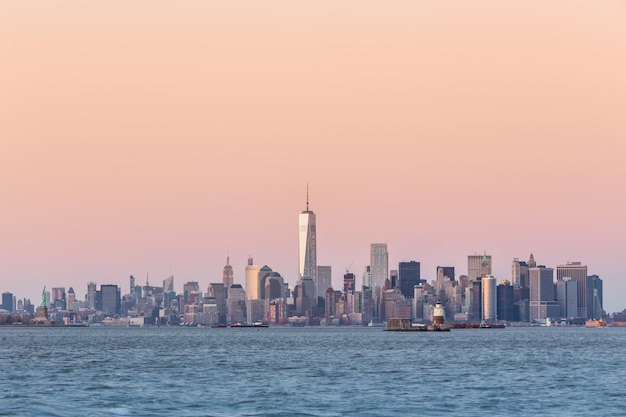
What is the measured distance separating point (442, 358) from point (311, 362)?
1903 cm

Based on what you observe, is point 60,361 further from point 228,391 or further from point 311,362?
point 228,391

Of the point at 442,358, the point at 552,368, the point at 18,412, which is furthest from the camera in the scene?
the point at 442,358

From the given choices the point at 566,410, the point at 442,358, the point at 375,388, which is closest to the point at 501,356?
the point at 442,358

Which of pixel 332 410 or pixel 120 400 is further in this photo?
pixel 120 400

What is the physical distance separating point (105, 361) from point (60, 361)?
545cm

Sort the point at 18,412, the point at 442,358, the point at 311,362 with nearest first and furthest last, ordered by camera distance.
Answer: the point at 18,412 < the point at 311,362 < the point at 442,358

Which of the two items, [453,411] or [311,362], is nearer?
[453,411]

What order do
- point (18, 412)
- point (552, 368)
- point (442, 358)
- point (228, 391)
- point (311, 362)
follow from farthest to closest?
1. point (442, 358)
2. point (311, 362)
3. point (552, 368)
4. point (228, 391)
5. point (18, 412)

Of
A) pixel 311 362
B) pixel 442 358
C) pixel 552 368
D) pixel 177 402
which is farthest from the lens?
pixel 442 358

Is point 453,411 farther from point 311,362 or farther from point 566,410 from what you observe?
point 311,362

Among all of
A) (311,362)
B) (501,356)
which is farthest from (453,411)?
(501,356)

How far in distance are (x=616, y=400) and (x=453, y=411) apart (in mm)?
14420

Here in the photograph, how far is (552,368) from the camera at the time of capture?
399 ft

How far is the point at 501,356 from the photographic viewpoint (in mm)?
152250
